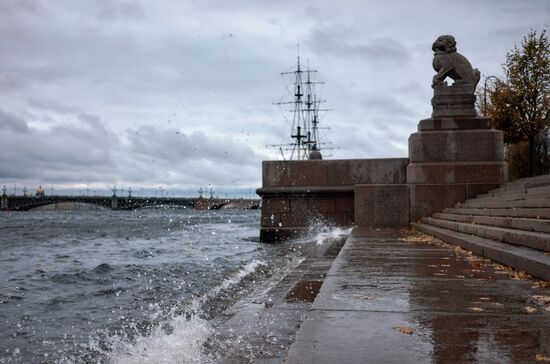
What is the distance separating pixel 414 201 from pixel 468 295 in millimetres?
11573

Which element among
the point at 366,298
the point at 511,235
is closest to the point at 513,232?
the point at 511,235

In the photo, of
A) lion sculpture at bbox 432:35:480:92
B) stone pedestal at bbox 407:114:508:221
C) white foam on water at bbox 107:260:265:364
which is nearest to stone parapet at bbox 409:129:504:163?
stone pedestal at bbox 407:114:508:221

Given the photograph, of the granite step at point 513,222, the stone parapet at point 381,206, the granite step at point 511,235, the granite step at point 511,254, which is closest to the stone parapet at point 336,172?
the stone parapet at point 381,206

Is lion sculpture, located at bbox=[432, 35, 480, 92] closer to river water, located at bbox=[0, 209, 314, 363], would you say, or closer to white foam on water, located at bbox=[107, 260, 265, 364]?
river water, located at bbox=[0, 209, 314, 363]

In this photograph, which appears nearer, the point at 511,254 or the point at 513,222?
the point at 511,254

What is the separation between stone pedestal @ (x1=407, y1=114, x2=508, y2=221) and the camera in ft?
51.8

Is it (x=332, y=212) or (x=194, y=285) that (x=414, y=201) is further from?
(x=194, y=285)

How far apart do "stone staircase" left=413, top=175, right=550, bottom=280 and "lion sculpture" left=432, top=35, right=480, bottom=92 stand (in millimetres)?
5038

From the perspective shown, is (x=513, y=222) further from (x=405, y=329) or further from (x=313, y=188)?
(x=313, y=188)

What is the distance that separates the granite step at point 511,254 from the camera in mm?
5429

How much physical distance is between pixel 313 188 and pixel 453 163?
4.57 metres

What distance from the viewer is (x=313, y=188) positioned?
700 inches

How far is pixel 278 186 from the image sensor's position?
718 inches

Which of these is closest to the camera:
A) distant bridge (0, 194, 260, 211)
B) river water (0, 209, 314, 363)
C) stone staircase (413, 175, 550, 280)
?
river water (0, 209, 314, 363)
